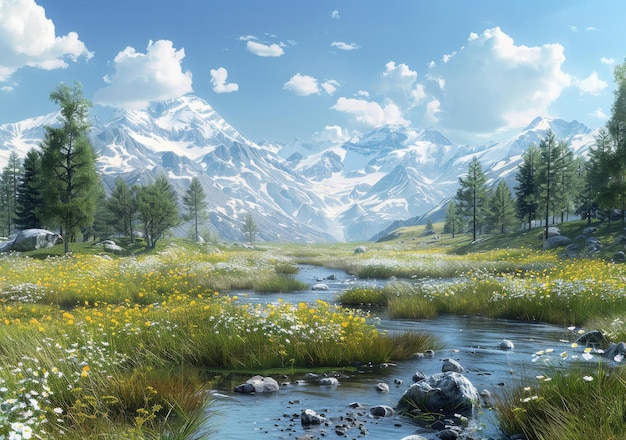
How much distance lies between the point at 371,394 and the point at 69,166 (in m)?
50.3

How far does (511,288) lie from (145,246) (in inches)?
2568

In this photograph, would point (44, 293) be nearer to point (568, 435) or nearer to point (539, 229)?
point (568, 435)

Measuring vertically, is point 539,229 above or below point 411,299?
above

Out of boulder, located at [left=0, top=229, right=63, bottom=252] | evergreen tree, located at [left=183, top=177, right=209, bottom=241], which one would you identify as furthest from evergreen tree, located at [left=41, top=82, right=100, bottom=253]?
evergreen tree, located at [left=183, top=177, right=209, bottom=241]

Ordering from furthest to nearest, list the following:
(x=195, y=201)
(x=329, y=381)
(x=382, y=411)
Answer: (x=195, y=201)
(x=329, y=381)
(x=382, y=411)

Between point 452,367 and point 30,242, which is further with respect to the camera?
point 30,242

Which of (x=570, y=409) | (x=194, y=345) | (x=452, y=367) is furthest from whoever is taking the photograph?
(x=194, y=345)

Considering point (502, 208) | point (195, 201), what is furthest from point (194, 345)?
point (195, 201)

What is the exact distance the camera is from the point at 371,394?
33.1ft

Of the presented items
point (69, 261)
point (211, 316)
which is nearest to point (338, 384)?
point (211, 316)

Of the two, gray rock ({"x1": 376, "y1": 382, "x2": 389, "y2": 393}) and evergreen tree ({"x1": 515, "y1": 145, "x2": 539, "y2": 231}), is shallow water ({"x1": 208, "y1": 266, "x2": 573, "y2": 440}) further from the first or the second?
evergreen tree ({"x1": 515, "y1": 145, "x2": 539, "y2": 231})

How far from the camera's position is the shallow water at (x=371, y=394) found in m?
8.11

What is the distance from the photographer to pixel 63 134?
5053 cm

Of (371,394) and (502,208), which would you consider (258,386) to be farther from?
(502,208)
